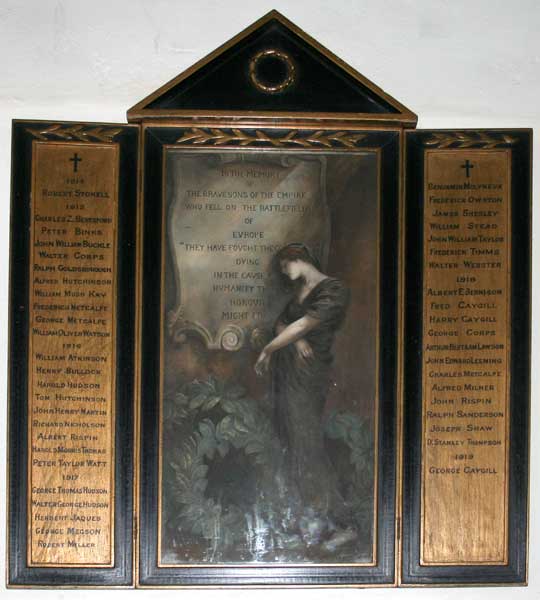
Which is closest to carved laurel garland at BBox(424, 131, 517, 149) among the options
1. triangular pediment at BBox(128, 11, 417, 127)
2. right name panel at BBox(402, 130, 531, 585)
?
right name panel at BBox(402, 130, 531, 585)

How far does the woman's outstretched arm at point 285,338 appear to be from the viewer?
3.06m

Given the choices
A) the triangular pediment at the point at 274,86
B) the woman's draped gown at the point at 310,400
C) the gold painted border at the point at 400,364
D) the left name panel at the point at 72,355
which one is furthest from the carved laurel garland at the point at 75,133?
A: the gold painted border at the point at 400,364

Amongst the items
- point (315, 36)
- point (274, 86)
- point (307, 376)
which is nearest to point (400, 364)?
point (307, 376)

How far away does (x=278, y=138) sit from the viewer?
3.10m

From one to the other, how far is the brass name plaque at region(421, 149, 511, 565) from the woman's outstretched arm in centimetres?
45

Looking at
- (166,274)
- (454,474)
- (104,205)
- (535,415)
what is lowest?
(454,474)

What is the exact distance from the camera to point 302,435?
3.06m

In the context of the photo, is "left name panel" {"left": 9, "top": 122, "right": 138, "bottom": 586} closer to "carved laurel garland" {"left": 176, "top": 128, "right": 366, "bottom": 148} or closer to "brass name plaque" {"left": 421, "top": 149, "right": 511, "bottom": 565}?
"carved laurel garland" {"left": 176, "top": 128, "right": 366, "bottom": 148}

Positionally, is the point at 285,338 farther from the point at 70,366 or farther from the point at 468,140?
the point at 468,140

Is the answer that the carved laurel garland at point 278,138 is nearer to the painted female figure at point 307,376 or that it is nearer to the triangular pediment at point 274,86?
the triangular pediment at point 274,86

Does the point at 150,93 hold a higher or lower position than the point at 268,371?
higher

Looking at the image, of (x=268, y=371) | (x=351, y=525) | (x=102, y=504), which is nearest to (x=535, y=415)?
(x=351, y=525)

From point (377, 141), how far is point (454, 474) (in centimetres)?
130

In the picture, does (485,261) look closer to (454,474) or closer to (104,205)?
(454,474)
